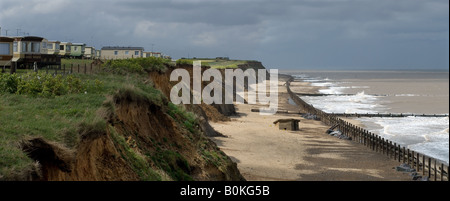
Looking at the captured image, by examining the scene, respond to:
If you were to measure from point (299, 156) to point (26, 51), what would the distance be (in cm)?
2324

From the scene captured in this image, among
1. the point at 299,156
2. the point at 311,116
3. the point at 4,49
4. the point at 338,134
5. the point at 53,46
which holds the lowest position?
the point at 299,156

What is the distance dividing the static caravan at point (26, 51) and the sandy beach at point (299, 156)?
50.9ft

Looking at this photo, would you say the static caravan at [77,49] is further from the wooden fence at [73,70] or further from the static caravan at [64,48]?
the wooden fence at [73,70]

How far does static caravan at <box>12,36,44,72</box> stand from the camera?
4003 cm

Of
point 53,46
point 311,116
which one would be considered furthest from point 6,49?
point 311,116

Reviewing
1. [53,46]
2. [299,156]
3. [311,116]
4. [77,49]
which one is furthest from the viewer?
[77,49]

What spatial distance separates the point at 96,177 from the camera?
12188 mm

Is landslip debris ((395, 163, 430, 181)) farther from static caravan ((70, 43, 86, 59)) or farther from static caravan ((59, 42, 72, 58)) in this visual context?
static caravan ((70, 43, 86, 59))

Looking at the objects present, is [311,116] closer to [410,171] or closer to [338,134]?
[338,134]

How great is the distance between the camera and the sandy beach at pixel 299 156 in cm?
2902

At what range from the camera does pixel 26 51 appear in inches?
1651

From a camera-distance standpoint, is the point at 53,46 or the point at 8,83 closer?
the point at 8,83
